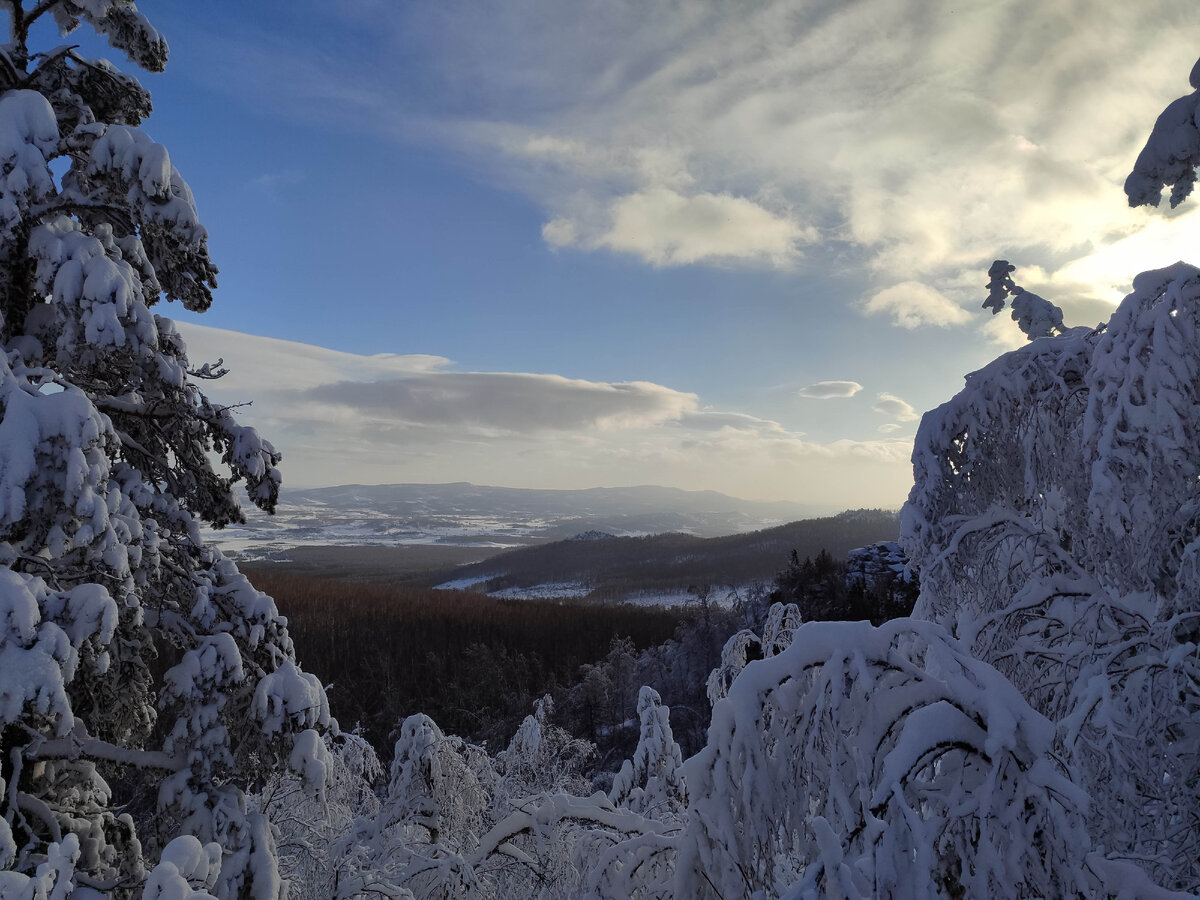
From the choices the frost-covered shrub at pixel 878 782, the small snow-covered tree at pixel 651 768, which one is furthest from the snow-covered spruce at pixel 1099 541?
the small snow-covered tree at pixel 651 768

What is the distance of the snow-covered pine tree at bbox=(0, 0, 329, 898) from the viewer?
3520 mm

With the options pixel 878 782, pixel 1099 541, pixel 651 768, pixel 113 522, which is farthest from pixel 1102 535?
pixel 651 768

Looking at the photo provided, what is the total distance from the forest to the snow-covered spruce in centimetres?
2

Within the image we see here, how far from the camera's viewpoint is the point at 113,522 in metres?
4.14

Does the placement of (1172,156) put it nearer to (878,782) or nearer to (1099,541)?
(1099,541)

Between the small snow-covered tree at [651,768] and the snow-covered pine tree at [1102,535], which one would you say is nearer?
the snow-covered pine tree at [1102,535]

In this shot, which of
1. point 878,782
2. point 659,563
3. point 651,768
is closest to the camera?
point 878,782

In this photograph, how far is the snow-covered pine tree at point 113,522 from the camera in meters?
3.52

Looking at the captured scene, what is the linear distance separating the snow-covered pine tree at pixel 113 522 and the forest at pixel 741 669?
22 mm

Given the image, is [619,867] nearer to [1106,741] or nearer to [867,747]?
[867,747]

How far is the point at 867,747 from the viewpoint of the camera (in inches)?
77.8

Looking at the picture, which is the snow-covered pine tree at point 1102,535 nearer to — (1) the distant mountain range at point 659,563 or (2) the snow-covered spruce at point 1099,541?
(2) the snow-covered spruce at point 1099,541

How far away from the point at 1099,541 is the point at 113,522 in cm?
615

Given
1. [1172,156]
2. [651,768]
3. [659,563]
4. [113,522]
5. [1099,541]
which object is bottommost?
[659,563]
